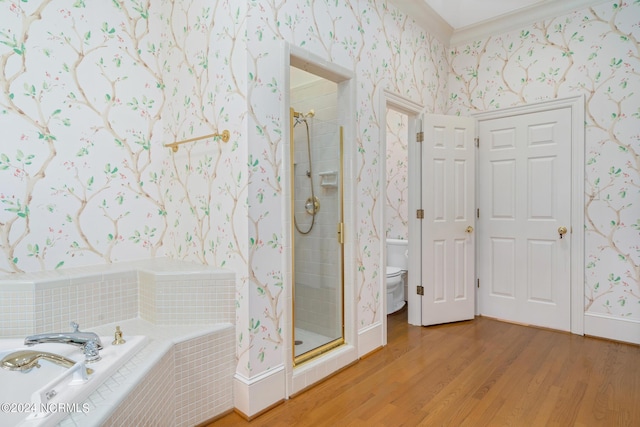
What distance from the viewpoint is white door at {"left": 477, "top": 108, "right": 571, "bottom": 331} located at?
3121mm

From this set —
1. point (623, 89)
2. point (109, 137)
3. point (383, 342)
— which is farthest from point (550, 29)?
point (109, 137)

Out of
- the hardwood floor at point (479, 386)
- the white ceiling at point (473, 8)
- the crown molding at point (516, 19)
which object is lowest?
the hardwood floor at point (479, 386)

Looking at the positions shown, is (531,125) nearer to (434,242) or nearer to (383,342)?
(434,242)

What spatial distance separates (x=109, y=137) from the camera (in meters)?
2.23

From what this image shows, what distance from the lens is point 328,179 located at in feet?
8.57

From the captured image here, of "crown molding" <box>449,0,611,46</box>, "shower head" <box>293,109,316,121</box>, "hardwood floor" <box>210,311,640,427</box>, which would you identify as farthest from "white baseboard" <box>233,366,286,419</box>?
"crown molding" <box>449,0,611,46</box>

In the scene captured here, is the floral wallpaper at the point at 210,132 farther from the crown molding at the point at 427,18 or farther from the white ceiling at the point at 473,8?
the white ceiling at the point at 473,8

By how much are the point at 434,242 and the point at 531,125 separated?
141 centimetres

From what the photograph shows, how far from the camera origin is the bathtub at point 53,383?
1045 mm

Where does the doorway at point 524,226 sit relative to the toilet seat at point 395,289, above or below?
above

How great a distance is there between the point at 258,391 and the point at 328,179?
146 centimetres

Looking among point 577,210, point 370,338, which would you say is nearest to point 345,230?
point 370,338

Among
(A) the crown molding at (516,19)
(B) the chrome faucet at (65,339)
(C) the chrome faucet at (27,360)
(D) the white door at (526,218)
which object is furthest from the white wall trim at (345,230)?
(A) the crown molding at (516,19)

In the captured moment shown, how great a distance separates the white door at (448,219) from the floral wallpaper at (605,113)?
80cm
